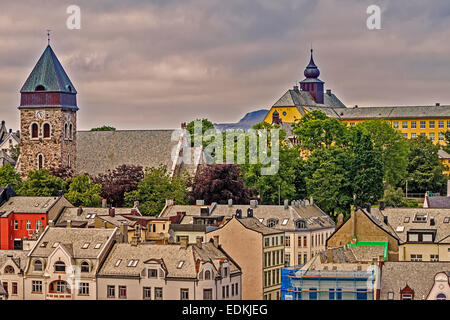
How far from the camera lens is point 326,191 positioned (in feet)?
270

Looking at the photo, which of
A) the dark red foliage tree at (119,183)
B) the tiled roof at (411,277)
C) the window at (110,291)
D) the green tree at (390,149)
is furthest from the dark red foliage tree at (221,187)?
the tiled roof at (411,277)

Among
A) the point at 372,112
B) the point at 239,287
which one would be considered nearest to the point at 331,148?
the point at 239,287

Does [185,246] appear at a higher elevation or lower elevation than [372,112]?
lower

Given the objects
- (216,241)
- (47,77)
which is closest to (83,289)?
(216,241)

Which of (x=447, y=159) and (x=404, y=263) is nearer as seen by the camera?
(x=404, y=263)

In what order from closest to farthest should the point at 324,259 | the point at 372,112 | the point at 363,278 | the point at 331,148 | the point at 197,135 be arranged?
the point at 363,278
the point at 324,259
the point at 331,148
the point at 197,135
the point at 372,112

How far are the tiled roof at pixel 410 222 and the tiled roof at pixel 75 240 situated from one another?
1738 cm

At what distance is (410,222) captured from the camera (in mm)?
59719

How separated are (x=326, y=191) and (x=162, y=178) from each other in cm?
1381

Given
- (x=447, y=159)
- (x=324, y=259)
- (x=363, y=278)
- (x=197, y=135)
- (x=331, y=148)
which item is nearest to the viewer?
(x=363, y=278)

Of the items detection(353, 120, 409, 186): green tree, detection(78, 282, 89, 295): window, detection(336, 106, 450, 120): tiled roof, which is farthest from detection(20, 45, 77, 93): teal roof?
detection(336, 106, 450, 120): tiled roof

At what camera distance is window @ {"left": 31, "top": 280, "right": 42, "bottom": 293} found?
50156mm

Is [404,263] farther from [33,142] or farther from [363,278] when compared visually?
[33,142]

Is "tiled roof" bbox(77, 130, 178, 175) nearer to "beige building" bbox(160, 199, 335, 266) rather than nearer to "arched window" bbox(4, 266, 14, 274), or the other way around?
"beige building" bbox(160, 199, 335, 266)
